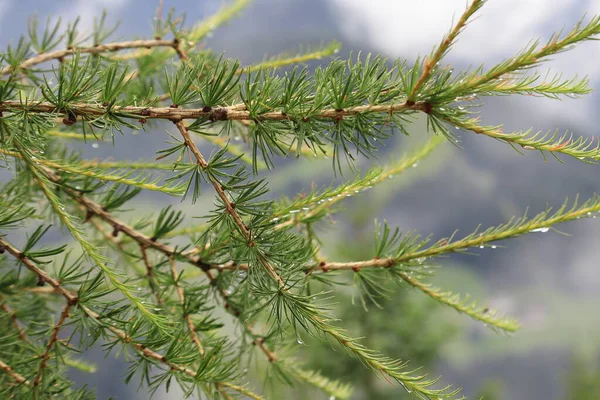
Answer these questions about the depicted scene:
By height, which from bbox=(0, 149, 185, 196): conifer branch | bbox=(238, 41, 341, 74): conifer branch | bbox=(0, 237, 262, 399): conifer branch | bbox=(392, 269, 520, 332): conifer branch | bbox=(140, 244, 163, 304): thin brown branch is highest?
bbox=(238, 41, 341, 74): conifer branch

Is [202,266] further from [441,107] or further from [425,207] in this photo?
[425,207]

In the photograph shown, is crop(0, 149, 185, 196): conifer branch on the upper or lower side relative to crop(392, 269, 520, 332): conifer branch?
lower

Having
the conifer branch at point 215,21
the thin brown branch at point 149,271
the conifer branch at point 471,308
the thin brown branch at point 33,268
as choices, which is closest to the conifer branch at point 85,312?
the thin brown branch at point 33,268

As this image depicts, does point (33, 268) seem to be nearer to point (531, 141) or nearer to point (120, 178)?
point (120, 178)

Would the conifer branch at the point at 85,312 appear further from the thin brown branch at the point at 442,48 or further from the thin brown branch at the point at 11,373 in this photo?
the thin brown branch at the point at 442,48

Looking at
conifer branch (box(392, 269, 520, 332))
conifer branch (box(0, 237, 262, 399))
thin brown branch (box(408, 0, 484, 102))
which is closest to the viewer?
thin brown branch (box(408, 0, 484, 102))

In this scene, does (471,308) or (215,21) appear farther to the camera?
(215,21)

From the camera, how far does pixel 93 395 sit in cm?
47

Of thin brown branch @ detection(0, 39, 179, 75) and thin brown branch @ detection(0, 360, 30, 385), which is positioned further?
thin brown branch @ detection(0, 39, 179, 75)

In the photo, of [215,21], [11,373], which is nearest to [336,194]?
[11,373]

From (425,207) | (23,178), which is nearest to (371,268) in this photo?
(23,178)

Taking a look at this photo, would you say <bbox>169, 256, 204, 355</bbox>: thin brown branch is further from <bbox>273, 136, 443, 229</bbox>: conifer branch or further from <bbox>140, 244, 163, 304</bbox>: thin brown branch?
<bbox>273, 136, 443, 229</bbox>: conifer branch

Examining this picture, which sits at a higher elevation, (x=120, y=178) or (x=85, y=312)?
(x=120, y=178)

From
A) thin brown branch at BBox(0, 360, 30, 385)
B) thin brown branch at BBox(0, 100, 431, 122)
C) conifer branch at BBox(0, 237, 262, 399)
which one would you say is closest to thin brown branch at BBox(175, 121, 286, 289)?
thin brown branch at BBox(0, 100, 431, 122)
